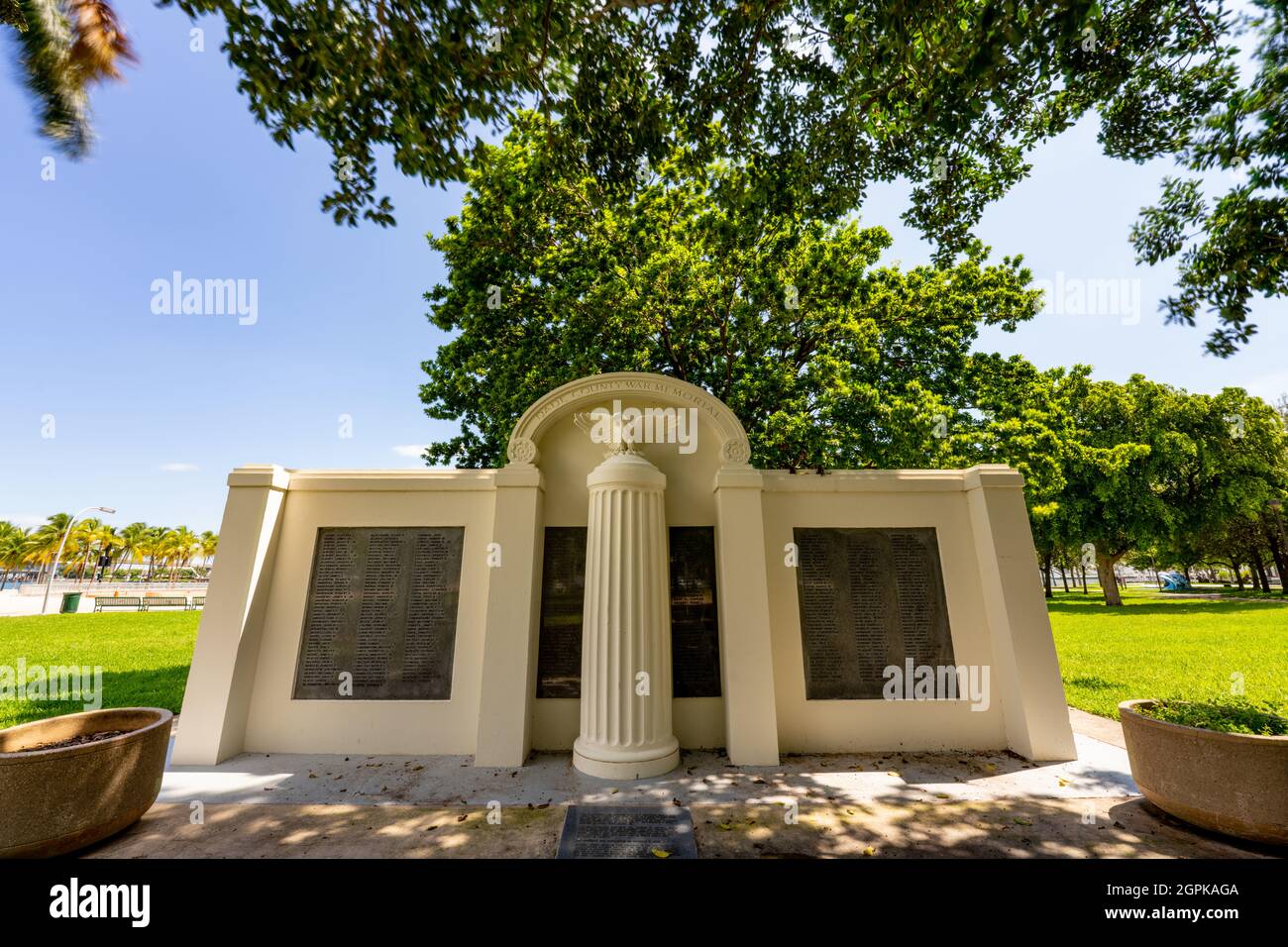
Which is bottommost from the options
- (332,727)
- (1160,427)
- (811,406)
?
(332,727)

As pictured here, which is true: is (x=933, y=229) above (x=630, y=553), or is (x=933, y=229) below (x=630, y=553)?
above

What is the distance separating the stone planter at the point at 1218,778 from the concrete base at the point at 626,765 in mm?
4250

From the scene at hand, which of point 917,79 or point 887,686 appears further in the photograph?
point 887,686

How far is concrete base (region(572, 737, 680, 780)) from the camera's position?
5.23m

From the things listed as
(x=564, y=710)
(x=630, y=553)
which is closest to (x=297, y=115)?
(x=630, y=553)

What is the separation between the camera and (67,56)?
6586 millimetres

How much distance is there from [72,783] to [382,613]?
2829 millimetres

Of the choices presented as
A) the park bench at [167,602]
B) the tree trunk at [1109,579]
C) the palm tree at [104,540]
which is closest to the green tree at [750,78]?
the tree trunk at [1109,579]

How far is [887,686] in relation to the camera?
6.12 m

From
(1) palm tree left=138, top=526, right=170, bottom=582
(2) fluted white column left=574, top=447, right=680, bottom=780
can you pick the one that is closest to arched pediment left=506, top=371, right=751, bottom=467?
(2) fluted white column left=574, top=447, right=680, bottom=780

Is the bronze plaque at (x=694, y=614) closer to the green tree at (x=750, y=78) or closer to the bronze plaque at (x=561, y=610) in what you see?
the bronze plaque at (x=561, y=610)
